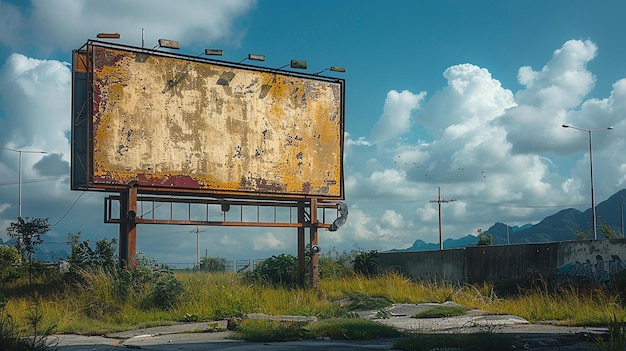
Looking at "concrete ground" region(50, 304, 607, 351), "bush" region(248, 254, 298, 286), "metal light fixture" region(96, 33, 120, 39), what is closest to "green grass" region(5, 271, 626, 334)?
"concrete ground" region(50, 304, 607, 351)

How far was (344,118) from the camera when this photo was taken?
26.5 m

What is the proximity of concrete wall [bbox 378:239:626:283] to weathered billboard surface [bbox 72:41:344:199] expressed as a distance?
426 centimetres

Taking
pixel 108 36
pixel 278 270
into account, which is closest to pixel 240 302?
pixel 278 270

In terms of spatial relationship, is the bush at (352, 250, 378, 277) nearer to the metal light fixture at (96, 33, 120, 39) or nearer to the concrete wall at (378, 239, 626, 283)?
the concrete wall at (378, 239, 626, 283)

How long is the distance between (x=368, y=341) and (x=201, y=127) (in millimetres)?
12150

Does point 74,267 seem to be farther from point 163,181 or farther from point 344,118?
point 344,118

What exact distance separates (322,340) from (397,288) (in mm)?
10353

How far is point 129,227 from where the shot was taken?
21.6 metres

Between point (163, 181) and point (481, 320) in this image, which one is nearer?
point (481, 320)

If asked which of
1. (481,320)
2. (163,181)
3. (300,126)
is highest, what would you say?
(300,126)

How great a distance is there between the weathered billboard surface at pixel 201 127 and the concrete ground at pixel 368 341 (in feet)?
21.8

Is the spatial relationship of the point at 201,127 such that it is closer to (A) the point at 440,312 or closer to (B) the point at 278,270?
(B) the point at 278,270

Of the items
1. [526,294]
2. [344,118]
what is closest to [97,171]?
[344,118]

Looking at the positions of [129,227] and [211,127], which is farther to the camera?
[211,127]
